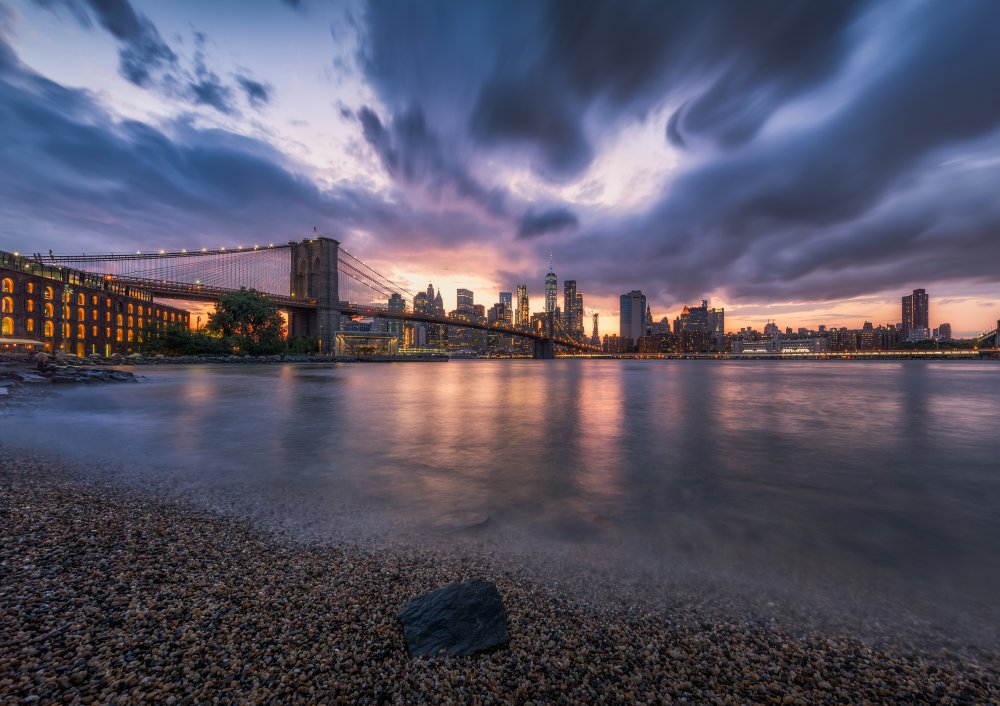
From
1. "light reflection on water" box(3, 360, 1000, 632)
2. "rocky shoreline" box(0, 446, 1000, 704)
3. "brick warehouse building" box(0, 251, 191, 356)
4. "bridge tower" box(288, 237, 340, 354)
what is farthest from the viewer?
"bridge tower" box(288, 237, 340, 354)

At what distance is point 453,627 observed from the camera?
325cm

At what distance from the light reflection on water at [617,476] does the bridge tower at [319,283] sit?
6877 centimetres

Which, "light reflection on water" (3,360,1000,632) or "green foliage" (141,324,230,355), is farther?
"green foliage" (141,324,230,355)

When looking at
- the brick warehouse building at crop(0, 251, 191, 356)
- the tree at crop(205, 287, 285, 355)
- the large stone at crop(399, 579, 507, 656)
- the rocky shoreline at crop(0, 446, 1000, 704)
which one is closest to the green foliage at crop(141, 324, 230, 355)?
the tree at crop(205, 287, 285, 355)

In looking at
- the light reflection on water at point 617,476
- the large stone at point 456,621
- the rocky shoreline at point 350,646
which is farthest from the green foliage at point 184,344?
the large stone at point 456,621

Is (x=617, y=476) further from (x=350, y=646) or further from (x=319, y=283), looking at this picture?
(x=319, y=283)

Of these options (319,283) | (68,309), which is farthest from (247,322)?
(68,309)

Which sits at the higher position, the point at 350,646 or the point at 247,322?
the point at 247,322

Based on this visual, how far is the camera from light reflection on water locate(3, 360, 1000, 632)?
561 centimetres

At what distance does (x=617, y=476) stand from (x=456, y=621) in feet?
21.6

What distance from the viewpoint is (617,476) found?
29.9ft

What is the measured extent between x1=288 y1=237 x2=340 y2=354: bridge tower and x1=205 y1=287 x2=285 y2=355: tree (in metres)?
10.2

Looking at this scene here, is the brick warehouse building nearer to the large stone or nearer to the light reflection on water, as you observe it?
the light reflection on water

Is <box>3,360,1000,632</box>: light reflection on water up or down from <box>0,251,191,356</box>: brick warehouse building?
down
